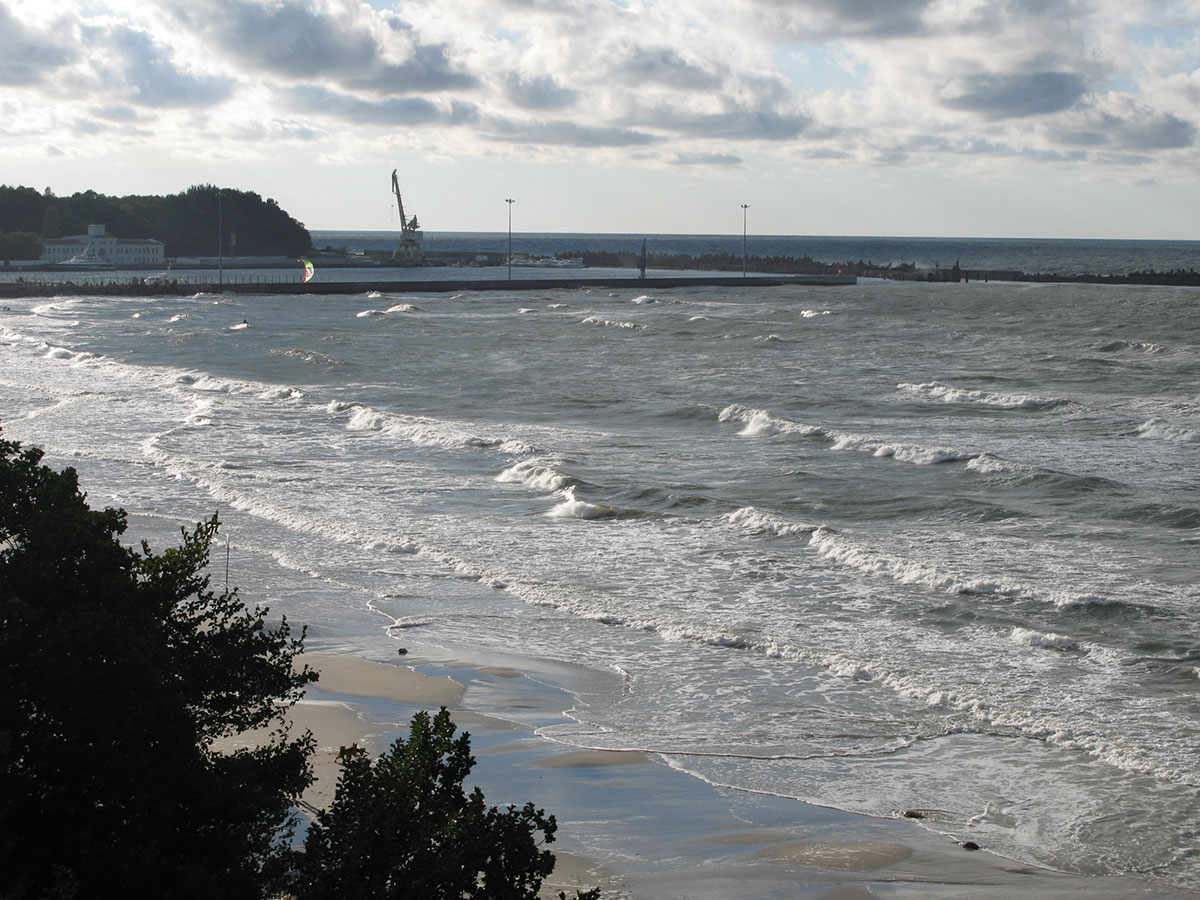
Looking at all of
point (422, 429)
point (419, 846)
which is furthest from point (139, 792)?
point (422, 429)

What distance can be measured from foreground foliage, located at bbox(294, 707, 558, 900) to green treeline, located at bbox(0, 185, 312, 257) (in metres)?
167

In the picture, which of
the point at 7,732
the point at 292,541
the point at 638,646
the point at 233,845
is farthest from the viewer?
the point at 292,541

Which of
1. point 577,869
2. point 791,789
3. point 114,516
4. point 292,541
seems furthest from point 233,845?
point 292,541

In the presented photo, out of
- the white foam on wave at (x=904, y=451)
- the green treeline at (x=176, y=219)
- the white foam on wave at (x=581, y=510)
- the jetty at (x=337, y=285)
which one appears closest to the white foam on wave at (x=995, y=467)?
the white foam on wave at (x=904, y=451)

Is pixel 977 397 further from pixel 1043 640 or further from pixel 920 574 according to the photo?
pixel 1043 640

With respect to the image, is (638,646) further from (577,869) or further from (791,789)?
(577,869)

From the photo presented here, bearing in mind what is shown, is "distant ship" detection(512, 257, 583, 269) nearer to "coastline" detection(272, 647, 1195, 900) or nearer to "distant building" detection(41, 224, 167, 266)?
"distant building" detection(41, 224, 167, 266)

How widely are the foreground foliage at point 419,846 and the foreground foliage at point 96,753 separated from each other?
0.46 meters

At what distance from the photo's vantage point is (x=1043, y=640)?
1554cm

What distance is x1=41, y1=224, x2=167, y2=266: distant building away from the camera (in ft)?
475

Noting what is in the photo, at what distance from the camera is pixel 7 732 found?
6.19m

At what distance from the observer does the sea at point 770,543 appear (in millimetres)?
11992

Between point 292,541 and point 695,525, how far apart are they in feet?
23.3

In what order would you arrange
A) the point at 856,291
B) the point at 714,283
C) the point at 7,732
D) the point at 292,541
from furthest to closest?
the point at 714,283
the point at 856,291
the point at 292,541
the point at 7,732
